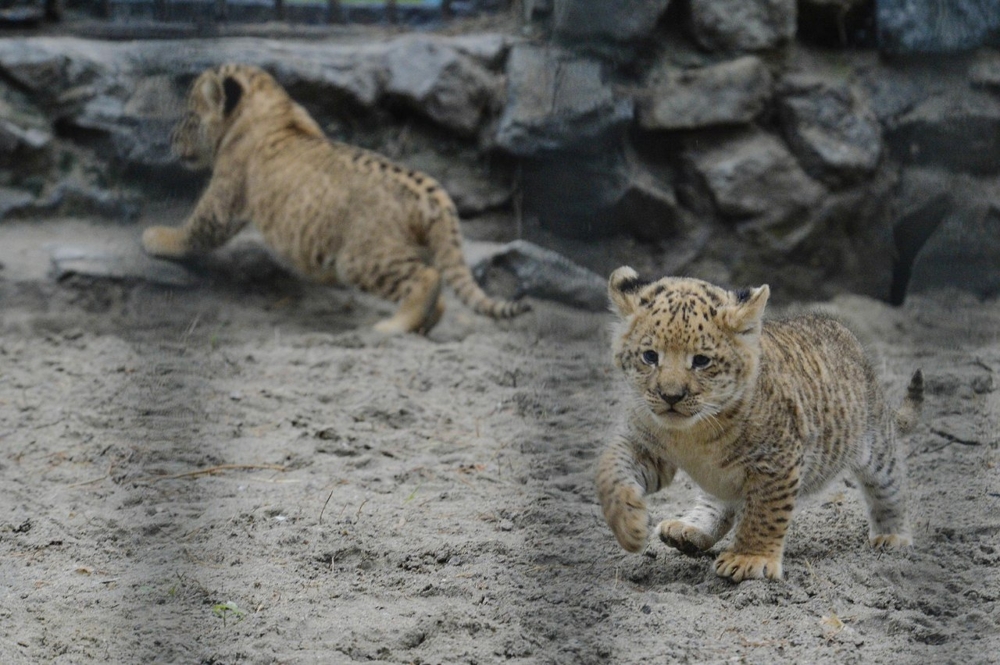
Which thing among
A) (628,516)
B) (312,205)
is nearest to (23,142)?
(312,205)

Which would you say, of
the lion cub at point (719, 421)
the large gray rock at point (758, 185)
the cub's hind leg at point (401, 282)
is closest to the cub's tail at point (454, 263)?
the cub's hind leg at point (401, 282)

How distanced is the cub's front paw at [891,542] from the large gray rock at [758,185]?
13.5 ft

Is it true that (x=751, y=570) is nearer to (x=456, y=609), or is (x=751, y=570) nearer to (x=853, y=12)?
(x=456, y=609)

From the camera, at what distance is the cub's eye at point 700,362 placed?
3932mm

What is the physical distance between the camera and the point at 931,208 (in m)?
8.38

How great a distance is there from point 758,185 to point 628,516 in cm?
495

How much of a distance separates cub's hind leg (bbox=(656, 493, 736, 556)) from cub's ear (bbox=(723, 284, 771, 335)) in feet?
2.34

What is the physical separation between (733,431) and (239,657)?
1.75 meters

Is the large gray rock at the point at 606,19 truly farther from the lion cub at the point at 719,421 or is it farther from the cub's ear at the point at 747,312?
the cub's ear at the point at 747,312

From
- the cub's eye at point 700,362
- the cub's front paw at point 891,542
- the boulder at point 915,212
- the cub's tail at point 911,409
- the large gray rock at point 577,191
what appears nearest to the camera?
the cub's eye at point 700,362

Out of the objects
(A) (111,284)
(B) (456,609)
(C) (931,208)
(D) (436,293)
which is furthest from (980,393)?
(A) (111,284)

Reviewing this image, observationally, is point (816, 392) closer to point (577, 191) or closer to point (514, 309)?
point (514, 309)

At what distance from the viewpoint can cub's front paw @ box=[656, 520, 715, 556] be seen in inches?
167

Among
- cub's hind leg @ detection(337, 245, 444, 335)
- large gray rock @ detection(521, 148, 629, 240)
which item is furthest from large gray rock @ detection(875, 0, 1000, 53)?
cub's hind leg @ detection(337, 245, 444, 335)
